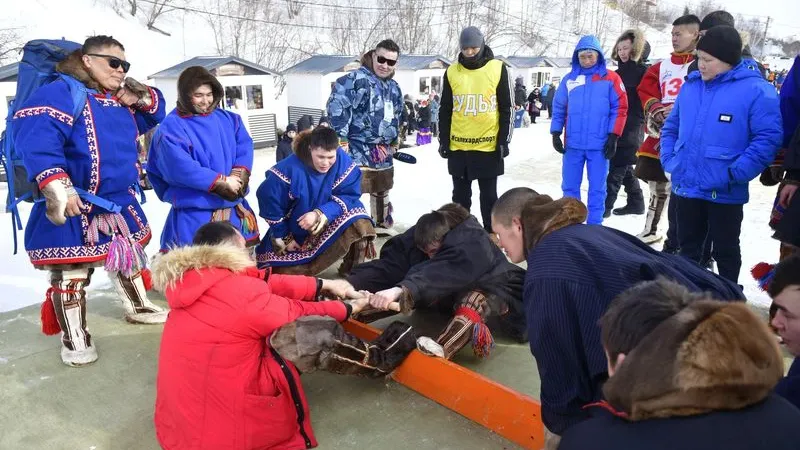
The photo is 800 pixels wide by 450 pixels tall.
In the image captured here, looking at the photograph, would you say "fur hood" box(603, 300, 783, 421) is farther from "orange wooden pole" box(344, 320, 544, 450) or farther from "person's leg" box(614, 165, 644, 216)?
"person's leg" box(614, 165, 644, 216)

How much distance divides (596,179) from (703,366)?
3.63 meters

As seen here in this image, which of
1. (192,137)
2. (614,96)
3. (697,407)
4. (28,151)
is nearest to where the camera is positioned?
(697,407)

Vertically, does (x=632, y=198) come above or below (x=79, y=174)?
below

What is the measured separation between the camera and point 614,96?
171 inches

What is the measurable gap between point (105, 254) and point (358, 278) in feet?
4.21

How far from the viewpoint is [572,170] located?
458cm

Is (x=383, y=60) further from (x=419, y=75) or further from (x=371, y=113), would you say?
(x=419, y=75)

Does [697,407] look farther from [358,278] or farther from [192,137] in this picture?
[192,137]

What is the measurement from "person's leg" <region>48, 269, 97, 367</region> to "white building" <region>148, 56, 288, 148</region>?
11.5 meters

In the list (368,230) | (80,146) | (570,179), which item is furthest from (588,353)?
(570,179)

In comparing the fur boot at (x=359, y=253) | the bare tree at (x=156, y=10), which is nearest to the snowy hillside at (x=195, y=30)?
the bare tree at (x=156, y=10)

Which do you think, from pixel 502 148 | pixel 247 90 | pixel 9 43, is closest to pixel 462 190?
pixel 502 148

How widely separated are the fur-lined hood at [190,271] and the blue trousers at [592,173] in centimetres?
317

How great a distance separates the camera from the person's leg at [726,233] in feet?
10.2
